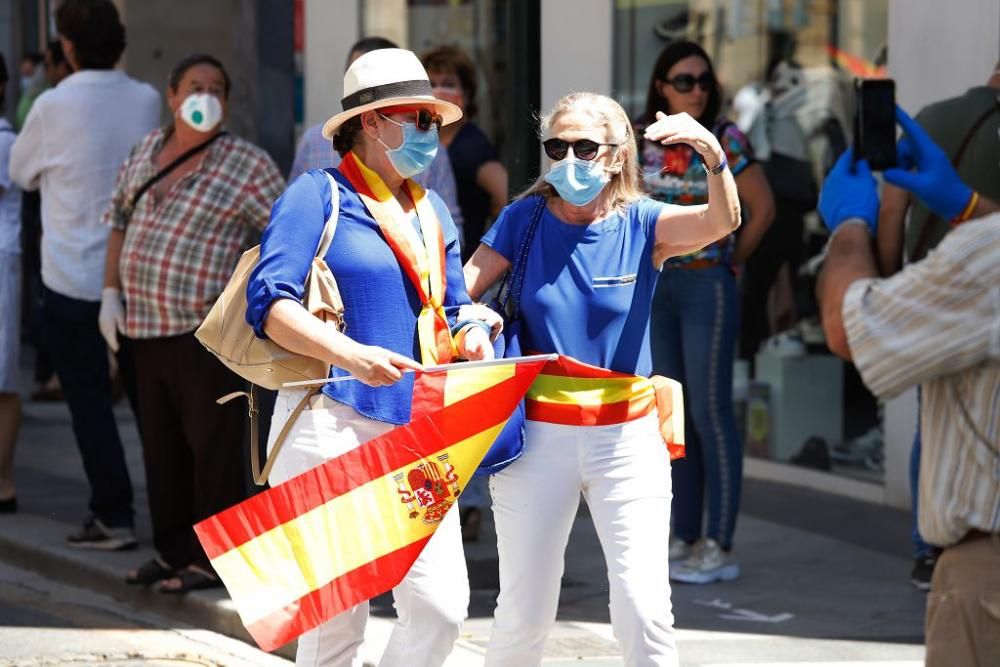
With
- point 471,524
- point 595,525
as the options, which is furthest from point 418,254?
point 471,524

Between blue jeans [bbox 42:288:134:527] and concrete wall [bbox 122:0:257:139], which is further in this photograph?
concrete wall [bbox 122:0:257:139]

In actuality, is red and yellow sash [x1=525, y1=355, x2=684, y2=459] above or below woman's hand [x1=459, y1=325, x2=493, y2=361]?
below

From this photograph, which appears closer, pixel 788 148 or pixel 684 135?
pixel 684 135

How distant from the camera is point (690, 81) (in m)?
6.47

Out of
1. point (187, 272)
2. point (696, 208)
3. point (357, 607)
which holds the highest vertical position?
point (696, 208)

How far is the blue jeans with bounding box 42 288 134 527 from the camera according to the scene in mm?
7234

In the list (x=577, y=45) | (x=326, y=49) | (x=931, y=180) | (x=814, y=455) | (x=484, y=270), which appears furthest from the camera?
(x=326, y=49)

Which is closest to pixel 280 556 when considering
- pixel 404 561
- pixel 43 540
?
pixel 404 561

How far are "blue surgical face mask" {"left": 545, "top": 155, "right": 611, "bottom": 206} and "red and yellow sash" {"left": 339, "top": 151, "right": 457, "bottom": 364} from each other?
36 centimetres

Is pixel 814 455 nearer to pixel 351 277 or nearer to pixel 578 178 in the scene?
pixel 578 178

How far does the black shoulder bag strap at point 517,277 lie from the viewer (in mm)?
4469

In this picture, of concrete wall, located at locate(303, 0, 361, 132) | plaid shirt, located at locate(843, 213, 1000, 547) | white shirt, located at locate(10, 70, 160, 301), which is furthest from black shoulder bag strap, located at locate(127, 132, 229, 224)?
concrete wall, located at locate(303, 0, 361, 132)

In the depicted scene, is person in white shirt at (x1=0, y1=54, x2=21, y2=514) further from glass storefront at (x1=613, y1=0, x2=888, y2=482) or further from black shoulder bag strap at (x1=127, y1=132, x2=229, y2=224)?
glass storefront at (x1=613, y1=0, x2=888, y2=482)

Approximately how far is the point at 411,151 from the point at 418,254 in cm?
27
